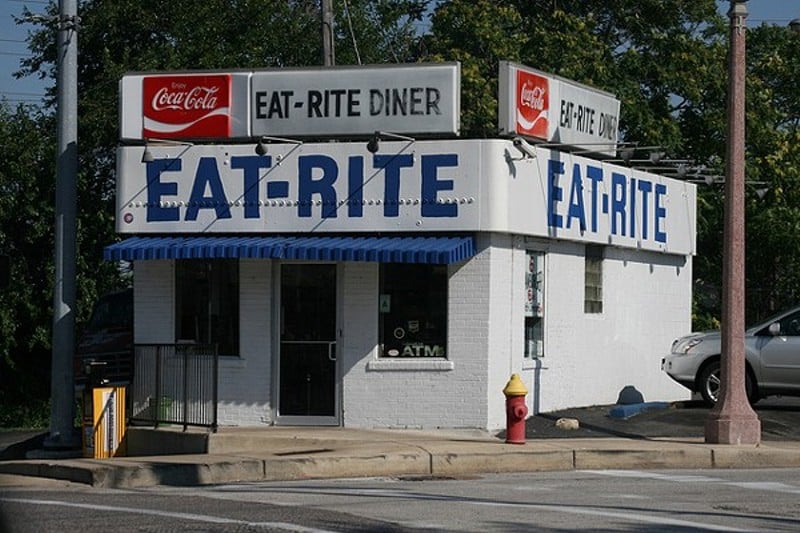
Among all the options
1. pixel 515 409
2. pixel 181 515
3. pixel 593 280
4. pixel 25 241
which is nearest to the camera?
pixel 181 515

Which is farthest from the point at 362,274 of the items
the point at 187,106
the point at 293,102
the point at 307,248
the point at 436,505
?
the point at 436,505

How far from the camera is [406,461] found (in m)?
17.0

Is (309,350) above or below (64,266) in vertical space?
below

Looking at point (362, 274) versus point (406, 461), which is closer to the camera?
point (406, 461)

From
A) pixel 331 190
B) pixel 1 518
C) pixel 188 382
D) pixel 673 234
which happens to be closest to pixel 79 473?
pixel 188 382

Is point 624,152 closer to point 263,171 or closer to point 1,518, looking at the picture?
point 263,171

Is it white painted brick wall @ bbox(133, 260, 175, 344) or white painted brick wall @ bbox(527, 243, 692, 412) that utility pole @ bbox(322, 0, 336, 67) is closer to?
white painted brick wall @ bbox(527, 243, 692, 412)

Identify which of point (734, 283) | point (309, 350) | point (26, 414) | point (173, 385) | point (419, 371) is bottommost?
point (26, 414)

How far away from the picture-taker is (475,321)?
2041 cm

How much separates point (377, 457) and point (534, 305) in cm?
562

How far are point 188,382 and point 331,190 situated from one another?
335 cm

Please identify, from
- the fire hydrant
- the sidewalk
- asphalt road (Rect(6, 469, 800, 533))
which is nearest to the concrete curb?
the sidewalk

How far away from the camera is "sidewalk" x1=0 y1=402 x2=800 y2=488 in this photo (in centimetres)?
1620

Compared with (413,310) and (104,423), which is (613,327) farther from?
(104,423)
